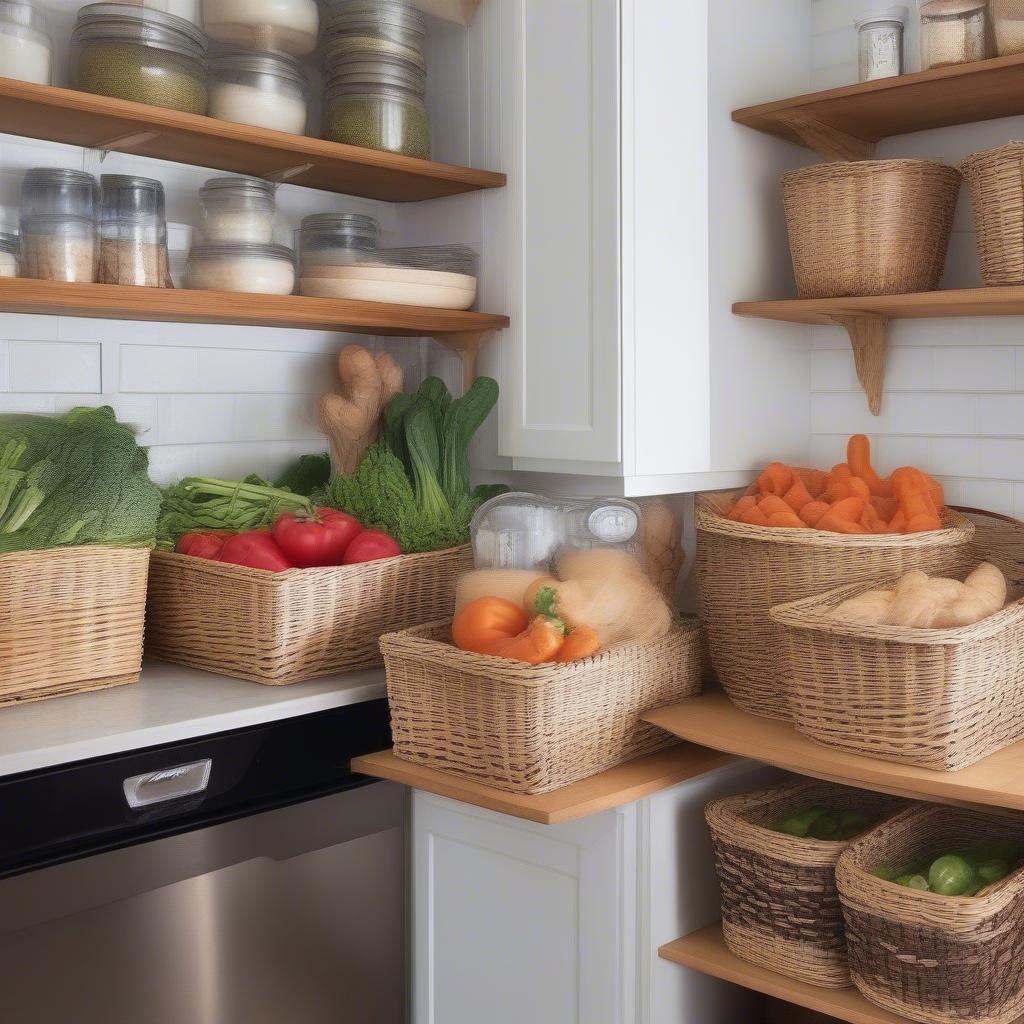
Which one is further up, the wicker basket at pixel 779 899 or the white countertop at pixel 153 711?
the white countertop at pixel 153 711

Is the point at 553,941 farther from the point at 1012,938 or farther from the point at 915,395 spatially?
the point at 915,395

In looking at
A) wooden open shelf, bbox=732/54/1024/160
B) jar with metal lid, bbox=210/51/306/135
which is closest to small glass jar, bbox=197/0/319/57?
jar with metal lid, bbox=210/51/306/135

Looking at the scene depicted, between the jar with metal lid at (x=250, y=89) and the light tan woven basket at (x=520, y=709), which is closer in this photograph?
the light tan woven basket at (x=520, y=709)

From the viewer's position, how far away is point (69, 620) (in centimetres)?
191

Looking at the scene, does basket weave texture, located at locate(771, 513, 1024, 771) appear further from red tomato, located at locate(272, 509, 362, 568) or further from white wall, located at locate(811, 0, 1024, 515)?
red tomato, located at locate(272, 509, 362, 568)

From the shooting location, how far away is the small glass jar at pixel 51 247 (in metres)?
1.93

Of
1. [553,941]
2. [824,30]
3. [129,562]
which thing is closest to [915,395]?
[824,30]

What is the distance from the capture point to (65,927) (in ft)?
5.47

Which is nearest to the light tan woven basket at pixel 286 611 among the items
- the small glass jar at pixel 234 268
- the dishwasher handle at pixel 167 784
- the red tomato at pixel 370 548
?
the red tomato at pixel 370 548

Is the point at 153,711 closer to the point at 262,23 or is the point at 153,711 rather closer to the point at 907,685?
the point at 907,685

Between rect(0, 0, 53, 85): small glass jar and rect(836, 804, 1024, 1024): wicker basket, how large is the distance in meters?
1.75

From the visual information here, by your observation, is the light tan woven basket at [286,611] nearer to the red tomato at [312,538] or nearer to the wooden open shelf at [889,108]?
the red tomato at [312,538]

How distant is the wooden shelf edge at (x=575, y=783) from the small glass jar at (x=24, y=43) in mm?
1222

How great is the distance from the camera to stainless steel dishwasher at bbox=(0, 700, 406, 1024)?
1.65m
